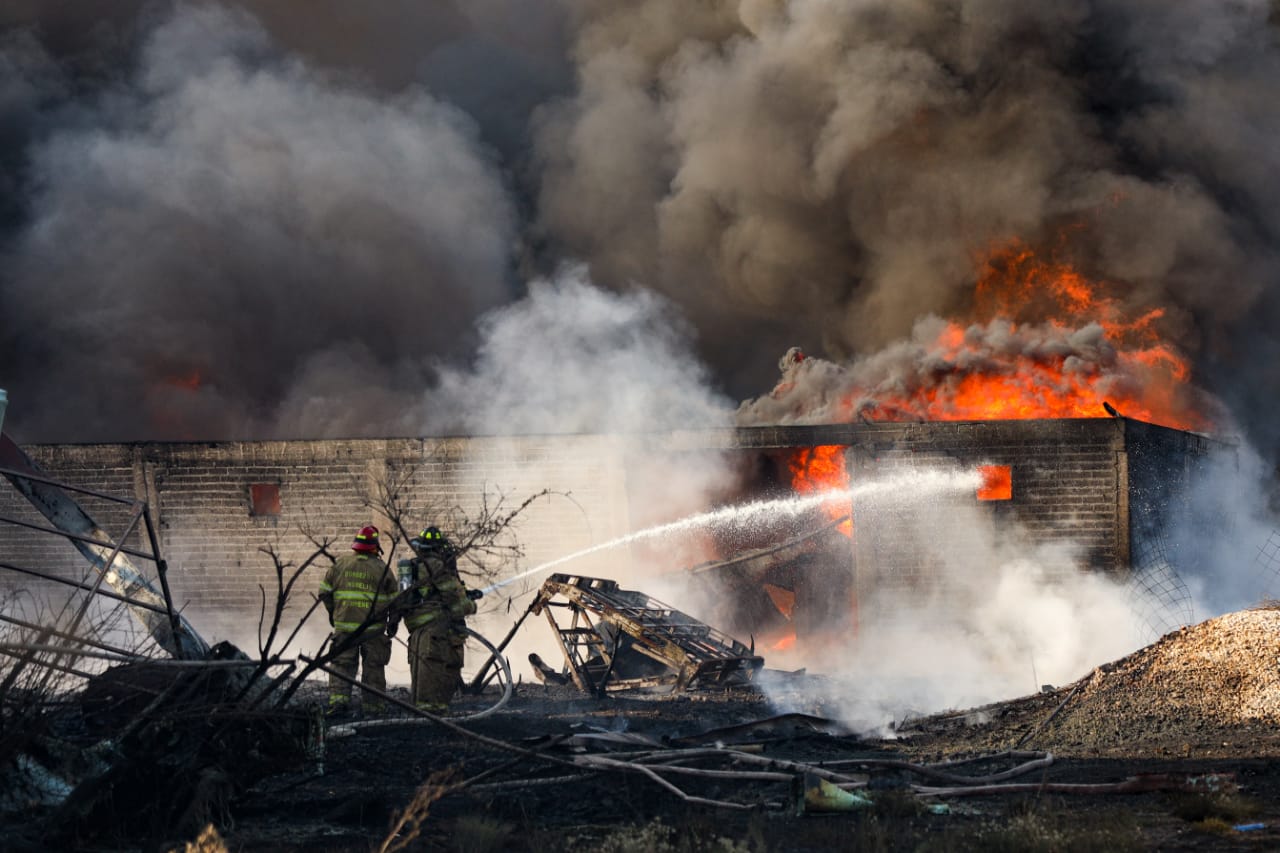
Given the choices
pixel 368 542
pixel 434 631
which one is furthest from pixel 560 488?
pixel 368 542

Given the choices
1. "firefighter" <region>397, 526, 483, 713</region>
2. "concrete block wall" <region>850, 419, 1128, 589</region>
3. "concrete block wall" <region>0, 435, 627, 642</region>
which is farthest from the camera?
"concrete block wall" <region>0, 435, 627, 642</region>

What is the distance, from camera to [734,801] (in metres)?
6.17

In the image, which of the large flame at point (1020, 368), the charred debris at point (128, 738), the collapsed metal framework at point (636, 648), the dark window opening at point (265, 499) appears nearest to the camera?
the charred debris at point (128, 738)

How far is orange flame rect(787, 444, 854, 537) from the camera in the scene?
16531mm

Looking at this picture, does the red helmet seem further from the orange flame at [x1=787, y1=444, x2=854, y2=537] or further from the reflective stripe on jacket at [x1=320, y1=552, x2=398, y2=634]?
the orange flame at [x1=787, y1=444, x2=854, y2=537]

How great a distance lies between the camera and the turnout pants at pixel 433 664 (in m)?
9.62

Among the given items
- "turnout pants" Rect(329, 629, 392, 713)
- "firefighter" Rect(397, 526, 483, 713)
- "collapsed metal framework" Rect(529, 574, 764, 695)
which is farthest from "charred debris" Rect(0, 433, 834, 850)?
"collapsed metal framework" Rect(529, 574, 764, 695)

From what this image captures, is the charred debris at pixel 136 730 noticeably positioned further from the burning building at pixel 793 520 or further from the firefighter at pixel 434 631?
the burning building at pixel 793 520

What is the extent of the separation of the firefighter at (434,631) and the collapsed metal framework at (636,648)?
241 cm

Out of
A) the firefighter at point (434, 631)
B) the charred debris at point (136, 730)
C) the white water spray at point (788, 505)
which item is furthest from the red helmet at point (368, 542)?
the white water spray at point (788, 505)

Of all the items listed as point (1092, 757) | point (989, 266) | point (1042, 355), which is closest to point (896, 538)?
point (1042, 355)

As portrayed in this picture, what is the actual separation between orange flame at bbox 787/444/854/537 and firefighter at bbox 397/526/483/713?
7.83 m

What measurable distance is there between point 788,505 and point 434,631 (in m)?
8.65

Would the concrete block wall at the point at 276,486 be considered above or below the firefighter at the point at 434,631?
above
